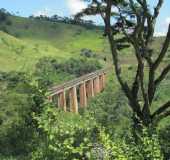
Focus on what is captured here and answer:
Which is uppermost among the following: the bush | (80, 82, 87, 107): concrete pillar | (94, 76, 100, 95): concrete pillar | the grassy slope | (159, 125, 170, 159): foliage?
the grassy slope

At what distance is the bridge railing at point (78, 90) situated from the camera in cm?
7556

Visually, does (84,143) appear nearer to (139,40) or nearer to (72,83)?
(139,40)

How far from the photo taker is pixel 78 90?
93000mm

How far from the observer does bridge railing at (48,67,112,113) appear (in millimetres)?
75562

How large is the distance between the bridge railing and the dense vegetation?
1.57 meters

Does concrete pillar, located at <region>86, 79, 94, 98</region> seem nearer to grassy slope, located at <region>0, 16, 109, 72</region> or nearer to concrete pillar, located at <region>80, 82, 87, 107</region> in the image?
concrete pillar, located at <region>80, 82, 87, 107</region>

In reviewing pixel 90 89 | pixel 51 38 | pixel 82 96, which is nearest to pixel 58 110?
pixel 82 96

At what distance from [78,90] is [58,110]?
8262 cm

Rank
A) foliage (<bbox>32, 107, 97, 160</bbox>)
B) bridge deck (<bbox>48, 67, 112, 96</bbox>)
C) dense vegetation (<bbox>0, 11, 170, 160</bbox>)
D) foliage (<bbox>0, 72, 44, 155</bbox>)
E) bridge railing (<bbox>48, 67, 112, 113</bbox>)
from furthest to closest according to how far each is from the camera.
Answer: bridge railing (<bbox>48, 67, 112, 113</bbox>)
bridge deck (<bbox>48, 67, 112, 96</bbox>)
foliage (<bbox>0, 72, 44, 155</bbox>)
dense vegetation (<bbox>0, 11, 170, 160</bbox>)
foliage (<bbox>32, 107, 97, 160</bbox>)

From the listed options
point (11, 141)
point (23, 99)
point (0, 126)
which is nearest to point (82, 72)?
point (23, 99)

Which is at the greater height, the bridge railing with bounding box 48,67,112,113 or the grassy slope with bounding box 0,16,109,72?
the grassy slope with bounding box 0,16,109,72

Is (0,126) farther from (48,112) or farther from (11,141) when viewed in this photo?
(48,112)

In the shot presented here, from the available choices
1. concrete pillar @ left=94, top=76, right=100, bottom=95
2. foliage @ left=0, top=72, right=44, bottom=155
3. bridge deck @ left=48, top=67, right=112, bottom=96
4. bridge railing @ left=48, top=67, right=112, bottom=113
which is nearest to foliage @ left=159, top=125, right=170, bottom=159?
foliage @ left=0, top=72, right=44, bottom=155

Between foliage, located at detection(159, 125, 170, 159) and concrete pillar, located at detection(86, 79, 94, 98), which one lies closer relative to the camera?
foliage, located at detection(159, 125, 170, 159)
